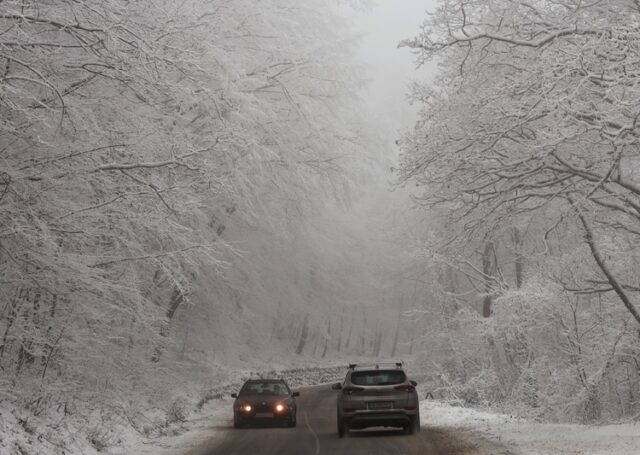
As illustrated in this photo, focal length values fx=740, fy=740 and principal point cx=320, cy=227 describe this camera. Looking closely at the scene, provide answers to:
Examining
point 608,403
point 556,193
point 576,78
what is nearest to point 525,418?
point 608,403

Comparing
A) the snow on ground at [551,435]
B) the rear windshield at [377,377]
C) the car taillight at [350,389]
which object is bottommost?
the snow on ground at [551,435]

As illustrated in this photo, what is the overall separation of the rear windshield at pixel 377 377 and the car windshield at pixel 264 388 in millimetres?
4345

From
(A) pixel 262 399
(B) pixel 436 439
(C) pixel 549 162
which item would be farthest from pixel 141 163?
(A) pixel 262 399

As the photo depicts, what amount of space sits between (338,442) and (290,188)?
43.2 ft

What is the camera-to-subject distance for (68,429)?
13.2 m

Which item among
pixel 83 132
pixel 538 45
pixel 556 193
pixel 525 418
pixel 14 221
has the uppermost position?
pixel 538 45

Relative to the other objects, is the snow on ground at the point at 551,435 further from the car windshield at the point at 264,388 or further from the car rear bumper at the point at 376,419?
the car windshield at the point at 264,388

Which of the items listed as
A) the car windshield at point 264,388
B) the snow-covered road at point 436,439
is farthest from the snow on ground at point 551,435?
the car windshield at point 264,388

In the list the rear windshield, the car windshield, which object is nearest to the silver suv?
the rear windshield

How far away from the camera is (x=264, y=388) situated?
815 inches

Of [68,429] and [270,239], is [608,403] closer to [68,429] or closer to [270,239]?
[68,429]

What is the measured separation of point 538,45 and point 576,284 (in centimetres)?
899

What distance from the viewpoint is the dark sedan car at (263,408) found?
19766 mm

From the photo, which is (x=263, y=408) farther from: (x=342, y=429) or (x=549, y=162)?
(x=549, y=162)
